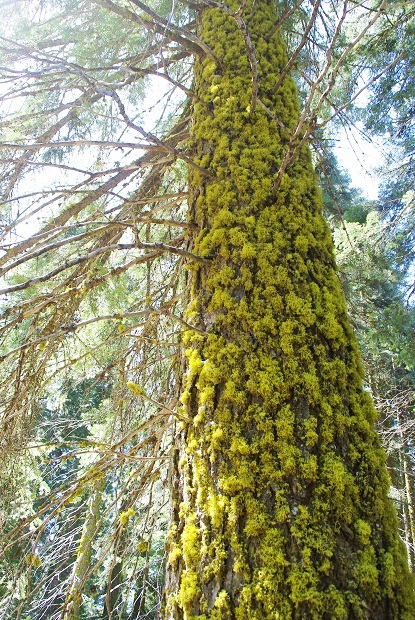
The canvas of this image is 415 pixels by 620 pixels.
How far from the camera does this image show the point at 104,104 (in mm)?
3963

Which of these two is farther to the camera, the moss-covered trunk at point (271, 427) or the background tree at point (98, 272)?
the background tree at point (98, 272)

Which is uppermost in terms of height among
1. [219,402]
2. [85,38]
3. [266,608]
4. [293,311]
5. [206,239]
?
[85,38]

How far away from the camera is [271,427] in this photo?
57.4 inches

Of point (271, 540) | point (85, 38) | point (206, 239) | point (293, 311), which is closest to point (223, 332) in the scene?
point (293, 311)

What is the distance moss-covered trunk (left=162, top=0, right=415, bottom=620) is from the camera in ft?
4.00

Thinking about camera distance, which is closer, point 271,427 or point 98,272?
point 271,427

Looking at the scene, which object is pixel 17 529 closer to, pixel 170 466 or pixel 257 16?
pixel 170 466

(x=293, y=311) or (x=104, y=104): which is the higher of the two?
(x=104, y=104)

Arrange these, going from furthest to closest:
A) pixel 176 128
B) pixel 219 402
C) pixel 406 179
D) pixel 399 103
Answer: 1. pixel 406 179
2. pixel 399 103
3. pixel 176 128
4. pixel 219 402

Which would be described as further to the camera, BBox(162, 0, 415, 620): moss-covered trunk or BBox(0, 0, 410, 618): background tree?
BBox(0, 0, 410, 618): background tree

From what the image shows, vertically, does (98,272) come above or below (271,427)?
above

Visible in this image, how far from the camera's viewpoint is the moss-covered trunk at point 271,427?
4.00ft

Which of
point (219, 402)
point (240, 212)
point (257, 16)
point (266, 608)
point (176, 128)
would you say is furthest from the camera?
point (176, 128)

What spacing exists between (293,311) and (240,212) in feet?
1.93
